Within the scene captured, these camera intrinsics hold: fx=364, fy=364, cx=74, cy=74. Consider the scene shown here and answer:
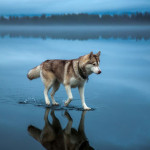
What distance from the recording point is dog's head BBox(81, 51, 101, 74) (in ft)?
26.3

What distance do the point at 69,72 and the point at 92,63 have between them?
2.59 feet

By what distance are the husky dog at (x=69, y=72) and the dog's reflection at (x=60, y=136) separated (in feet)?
4.21

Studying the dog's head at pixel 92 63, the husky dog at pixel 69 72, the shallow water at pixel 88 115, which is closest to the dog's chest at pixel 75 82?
the husky dog at pixel 69 72

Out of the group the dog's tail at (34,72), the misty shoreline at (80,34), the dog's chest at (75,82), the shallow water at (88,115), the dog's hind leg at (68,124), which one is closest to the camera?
the shallow water at (88,115)

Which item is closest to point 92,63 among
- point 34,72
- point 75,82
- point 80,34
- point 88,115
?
point 75,82

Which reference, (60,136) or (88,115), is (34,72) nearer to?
(88,115)

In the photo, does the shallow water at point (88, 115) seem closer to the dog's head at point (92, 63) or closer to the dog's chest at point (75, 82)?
the dog's chest at point (75, 82)

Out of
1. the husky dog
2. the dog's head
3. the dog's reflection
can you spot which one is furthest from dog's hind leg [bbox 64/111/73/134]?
the dog's head

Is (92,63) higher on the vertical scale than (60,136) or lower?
higher

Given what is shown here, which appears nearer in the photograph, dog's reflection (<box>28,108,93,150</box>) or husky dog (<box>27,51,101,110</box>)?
dog's reflection (<box>28,108,93,150</box>)

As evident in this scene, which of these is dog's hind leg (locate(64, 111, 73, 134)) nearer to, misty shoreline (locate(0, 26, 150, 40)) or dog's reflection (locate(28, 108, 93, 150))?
dog's reflection (locate(28, 108, 93, 150))

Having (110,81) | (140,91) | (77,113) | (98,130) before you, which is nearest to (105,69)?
(110,81)

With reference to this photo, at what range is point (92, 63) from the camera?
26.5 feet

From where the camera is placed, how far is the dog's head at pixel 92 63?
8023 millimetres
